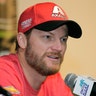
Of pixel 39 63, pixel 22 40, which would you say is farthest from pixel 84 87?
pixel 22 40

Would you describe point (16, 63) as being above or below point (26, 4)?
below

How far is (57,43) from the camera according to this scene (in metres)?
1.21

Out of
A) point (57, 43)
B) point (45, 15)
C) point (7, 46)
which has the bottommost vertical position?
point (7, 46)

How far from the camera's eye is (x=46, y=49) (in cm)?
121

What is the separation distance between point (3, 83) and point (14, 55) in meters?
0.29

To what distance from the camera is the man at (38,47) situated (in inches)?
47.0

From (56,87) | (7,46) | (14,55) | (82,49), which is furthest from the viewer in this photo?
(82,49)

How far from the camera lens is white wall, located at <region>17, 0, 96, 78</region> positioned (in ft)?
6.87

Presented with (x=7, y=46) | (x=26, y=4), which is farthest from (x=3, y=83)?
(x=26, y=4)

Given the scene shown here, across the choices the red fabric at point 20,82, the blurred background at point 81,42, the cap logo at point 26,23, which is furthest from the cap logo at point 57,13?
the blurred background at point 81,42

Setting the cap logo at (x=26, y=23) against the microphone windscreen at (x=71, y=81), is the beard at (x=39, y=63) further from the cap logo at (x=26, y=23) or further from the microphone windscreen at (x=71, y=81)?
the microphone windscreen at (x=71, y=81)

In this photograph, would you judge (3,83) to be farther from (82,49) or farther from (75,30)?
(82,49)

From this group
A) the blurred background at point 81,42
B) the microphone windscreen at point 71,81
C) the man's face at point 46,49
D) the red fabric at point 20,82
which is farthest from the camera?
the blurred background at point 81,42

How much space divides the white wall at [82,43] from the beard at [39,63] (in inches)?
33.5
